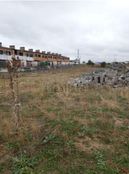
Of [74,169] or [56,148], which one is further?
[56,148]

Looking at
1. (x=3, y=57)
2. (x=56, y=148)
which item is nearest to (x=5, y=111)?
(x=56, y=148)

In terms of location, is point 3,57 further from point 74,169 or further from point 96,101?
point 74,169

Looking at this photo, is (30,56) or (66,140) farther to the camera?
(30,56)

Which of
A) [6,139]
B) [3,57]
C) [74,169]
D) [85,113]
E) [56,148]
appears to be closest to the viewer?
[74,169]

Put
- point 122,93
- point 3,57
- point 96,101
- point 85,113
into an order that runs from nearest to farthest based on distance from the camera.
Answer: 1. point 85,113
2. point 96,101
3. point 122,93
4. point 3,57

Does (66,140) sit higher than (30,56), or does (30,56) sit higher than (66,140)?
(30,56)

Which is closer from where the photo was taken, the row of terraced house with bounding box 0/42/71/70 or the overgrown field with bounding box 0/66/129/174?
the overgrown field with bounding box 0/66/129/174

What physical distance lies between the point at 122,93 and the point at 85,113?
5.79m

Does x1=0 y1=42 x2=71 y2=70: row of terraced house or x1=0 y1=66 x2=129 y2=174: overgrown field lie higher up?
x1=0 y1=42 x2=71 y2=70: row of terraced house

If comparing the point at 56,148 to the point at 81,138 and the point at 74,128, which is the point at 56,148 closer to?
the point at 81,138

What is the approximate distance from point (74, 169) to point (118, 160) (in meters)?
1.04

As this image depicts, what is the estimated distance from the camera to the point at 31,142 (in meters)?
6.90

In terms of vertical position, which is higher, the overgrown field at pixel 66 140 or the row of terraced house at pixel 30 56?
the row of terraced house at pixel 30 56

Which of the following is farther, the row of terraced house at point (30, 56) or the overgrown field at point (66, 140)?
the row of terraced house at point (30, 56)
